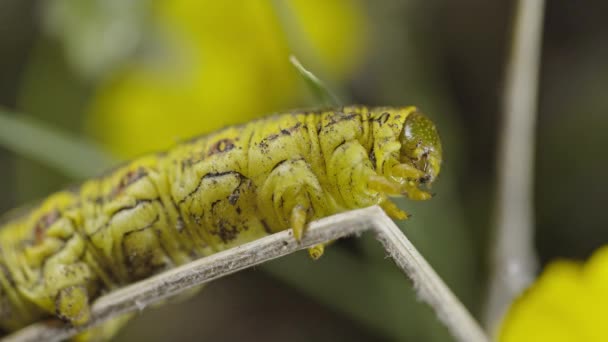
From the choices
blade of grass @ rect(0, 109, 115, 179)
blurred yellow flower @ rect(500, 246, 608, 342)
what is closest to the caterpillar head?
blurred yellow flower @ rect(500, 246, 608, 342)

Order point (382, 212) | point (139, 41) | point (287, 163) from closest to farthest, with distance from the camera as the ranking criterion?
1. point (382, 212)
2. point (287, 163)
3. point (139, 41)

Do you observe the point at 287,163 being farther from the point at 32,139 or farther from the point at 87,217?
the point at 32,139

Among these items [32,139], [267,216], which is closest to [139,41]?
[32,139]

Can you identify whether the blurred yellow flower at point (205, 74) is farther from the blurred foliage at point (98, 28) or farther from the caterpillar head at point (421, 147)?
the caterpillar head at point (421, 147)

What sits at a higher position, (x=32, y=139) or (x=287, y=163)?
(x=32, y=139)

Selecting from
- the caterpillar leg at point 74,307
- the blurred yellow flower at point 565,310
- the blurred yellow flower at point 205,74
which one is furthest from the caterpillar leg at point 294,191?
the blurred yellow flower at point 205,74
